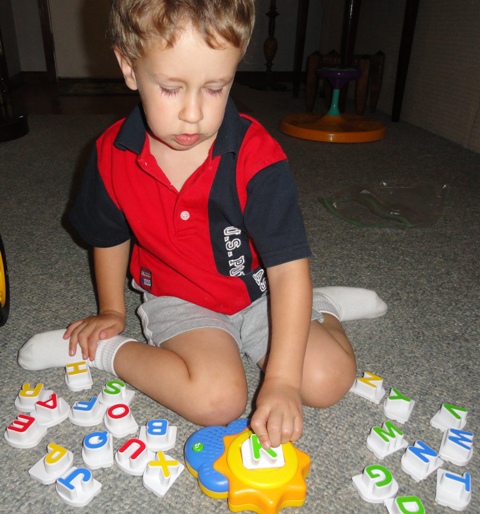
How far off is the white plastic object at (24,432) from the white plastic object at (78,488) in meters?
0.08

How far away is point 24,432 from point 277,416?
28cm

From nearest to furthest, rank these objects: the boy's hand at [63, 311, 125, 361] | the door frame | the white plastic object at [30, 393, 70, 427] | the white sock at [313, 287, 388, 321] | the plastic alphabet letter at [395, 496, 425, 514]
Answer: the plastic alphabet letter at [395, 496, 425, 514] < the white plastic object at [30, 393, 70, 427] < the boy's hand at [63, 311, 125, 361] < the white sock at [313, 287, 388, 321] < the door frame

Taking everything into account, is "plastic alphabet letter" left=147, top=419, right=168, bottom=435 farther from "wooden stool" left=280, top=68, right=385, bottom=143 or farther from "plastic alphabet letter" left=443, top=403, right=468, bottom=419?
"wooden stool" left=280, top=68, right=385, bottom=143

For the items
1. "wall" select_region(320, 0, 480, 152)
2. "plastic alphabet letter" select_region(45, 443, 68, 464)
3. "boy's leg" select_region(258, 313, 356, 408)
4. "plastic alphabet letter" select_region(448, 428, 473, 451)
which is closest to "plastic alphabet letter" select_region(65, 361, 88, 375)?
"plastic alphabet letter" select_region(45, 443, 68, 464)

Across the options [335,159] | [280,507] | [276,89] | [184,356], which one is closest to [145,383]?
[184,356]

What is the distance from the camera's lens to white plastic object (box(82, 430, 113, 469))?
0.54 metres

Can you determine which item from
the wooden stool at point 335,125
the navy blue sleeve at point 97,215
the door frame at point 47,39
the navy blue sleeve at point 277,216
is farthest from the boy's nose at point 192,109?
the door frame at point 47,39

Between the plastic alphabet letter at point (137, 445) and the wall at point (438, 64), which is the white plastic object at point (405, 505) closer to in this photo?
the plastic alphabet letter at point (137, 445)

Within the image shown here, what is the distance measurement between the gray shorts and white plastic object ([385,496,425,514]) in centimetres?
24

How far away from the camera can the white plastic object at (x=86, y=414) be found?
0.59 m

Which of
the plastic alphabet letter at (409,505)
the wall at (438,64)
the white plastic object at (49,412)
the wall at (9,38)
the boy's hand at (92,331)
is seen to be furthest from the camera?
the wall at (9,38)

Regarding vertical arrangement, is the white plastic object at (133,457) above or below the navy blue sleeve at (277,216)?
below

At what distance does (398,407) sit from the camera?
619 millimetres

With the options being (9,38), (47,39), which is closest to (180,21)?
(9,38)
